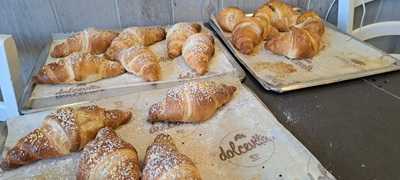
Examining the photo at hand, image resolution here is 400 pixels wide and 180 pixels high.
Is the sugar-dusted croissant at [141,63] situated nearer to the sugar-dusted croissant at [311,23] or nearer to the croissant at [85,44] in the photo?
the croissant at [85,44]

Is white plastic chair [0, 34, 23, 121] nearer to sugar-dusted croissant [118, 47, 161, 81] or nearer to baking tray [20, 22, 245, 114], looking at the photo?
baking tray [20, 22, 245, 114]

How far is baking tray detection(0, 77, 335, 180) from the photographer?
0.50 m

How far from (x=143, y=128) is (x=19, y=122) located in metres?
0.24

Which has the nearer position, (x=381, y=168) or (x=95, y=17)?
(x=381, y=168)

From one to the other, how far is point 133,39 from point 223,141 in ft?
1.43

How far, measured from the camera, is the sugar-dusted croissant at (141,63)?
2.40 ft

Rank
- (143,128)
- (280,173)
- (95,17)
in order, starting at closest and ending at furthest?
(280,173) < (143,128) < (95,17)

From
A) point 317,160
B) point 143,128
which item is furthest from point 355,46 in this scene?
point 143,128

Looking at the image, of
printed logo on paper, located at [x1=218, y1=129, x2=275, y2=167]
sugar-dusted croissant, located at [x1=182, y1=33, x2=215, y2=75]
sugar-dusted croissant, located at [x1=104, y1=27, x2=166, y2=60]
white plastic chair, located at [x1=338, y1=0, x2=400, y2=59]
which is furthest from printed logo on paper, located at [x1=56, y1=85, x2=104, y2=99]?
white plastic chair, located at [x1=338, y1=0, x2=400, y2=59]

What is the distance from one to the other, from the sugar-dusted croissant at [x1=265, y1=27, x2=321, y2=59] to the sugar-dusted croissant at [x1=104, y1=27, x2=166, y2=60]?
1.10 ft

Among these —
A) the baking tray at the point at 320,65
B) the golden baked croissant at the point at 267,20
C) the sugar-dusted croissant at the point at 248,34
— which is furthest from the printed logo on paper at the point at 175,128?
the golden baked croissant at the point at 267,20

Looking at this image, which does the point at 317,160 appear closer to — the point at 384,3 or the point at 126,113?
the point at 126,113

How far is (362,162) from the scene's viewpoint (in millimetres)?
516

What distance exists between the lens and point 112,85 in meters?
0.73
